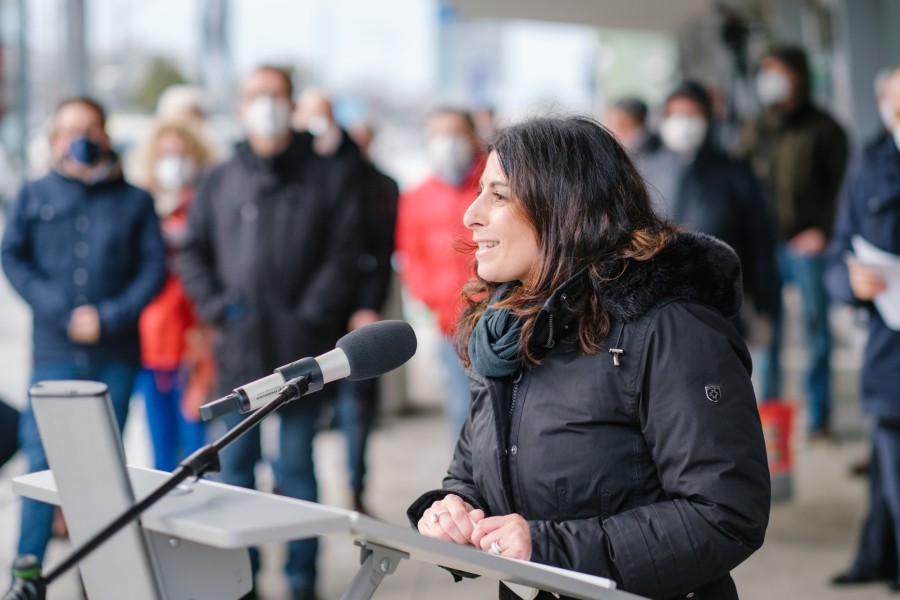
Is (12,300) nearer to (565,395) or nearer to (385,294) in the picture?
(385,294)

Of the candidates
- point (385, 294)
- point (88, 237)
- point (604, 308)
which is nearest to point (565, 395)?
point (604, 308)

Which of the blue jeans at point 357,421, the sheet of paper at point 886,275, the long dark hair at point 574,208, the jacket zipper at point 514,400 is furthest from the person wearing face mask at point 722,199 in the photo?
the jacket zipper at point 514,400

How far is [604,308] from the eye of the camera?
2.09 m

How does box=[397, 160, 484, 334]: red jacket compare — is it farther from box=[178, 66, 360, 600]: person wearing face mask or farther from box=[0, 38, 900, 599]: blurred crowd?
box=[178, 66, 360, 600]: person wearing face mask

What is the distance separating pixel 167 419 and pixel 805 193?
14.4 feet

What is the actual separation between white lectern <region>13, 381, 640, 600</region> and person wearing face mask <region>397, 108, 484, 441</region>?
418cm

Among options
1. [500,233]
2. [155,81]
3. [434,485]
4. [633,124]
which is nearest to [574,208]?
[500,233]

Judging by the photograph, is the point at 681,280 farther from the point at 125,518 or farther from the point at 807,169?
the point at 807,169

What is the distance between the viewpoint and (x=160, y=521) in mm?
1540

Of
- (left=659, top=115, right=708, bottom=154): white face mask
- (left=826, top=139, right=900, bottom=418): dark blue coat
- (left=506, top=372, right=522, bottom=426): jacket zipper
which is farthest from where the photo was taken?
(left=659, top=115, right=708, bottom=154): white face mask

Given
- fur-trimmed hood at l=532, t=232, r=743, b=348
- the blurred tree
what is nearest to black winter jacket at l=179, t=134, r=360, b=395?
fur-trimmed hood at l=532, t=232, r=743, b=348

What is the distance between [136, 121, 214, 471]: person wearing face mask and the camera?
5754 mm

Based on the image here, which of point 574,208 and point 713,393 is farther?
point 574,208

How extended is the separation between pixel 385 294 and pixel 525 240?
3524mm
